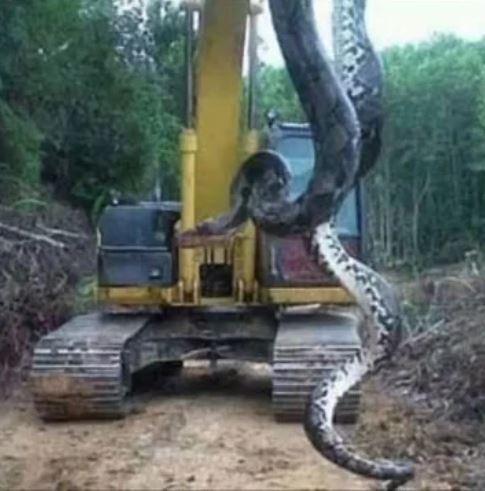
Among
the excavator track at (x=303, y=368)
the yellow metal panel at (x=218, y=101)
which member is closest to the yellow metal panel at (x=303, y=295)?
the excavator track at (x=303, y=368)

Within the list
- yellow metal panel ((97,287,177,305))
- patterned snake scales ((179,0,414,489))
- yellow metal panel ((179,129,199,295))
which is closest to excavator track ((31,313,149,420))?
yellow metal panel ((97,287,177,305))

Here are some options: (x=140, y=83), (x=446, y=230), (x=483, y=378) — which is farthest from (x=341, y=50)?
(x=446, y=230)

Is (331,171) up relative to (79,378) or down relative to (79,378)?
up

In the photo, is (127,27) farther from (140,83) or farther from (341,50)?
(341,50)

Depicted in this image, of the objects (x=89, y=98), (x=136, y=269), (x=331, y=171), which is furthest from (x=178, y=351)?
(x=89, y=98)

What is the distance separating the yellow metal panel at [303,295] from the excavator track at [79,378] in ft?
3.43

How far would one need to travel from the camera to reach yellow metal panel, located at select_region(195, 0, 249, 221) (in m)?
7.31

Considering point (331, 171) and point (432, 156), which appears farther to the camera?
point (432, 156)

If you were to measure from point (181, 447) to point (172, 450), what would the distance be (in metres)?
0.10

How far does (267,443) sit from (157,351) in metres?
1.65

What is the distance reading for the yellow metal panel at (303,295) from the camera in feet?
27.3

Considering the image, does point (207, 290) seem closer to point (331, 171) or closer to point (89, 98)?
point (331, 171)

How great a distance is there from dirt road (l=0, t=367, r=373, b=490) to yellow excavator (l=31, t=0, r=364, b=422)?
245mm

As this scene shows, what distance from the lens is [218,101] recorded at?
26.4ft
